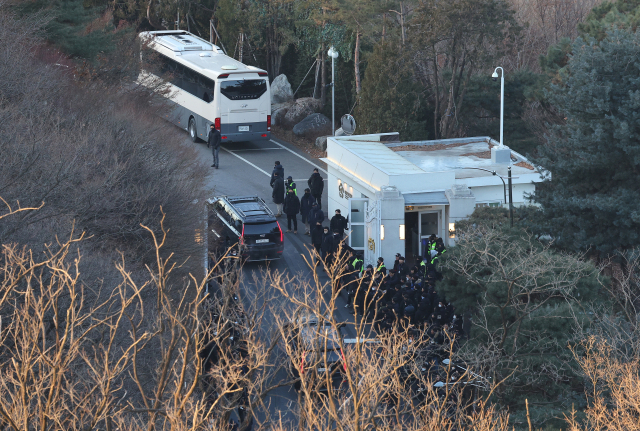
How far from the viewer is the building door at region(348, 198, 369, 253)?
22531 millimetres

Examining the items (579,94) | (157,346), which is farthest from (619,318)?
(157,346)

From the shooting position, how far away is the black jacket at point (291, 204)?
2327 cm

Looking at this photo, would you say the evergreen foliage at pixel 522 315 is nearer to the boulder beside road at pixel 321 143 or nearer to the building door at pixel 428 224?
the building door at pixel 428 224

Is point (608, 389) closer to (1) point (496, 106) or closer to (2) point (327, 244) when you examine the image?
(2) point (327, 244)

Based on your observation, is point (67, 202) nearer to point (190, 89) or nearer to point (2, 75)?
point (2, 75)

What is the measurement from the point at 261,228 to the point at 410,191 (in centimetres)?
425

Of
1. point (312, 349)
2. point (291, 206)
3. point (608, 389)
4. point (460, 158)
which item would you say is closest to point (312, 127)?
point (460, 158)

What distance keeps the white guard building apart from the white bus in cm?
747

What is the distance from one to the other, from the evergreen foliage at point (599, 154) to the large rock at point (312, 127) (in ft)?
54.5

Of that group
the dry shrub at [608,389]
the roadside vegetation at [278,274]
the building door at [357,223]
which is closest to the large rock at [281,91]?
the roadside vegetation at [278,274]

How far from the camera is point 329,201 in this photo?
25500mm

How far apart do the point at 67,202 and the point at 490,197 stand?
1182 cm

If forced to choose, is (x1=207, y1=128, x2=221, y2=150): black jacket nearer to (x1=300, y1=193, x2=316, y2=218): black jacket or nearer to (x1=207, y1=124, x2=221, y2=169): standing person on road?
(x1=207, y1=124, x2=221, y2=169): standing person on road

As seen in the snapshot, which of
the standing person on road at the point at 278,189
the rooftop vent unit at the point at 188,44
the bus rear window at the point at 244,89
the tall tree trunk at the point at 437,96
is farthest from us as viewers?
the rooftop vent unit at the point at 188,44
